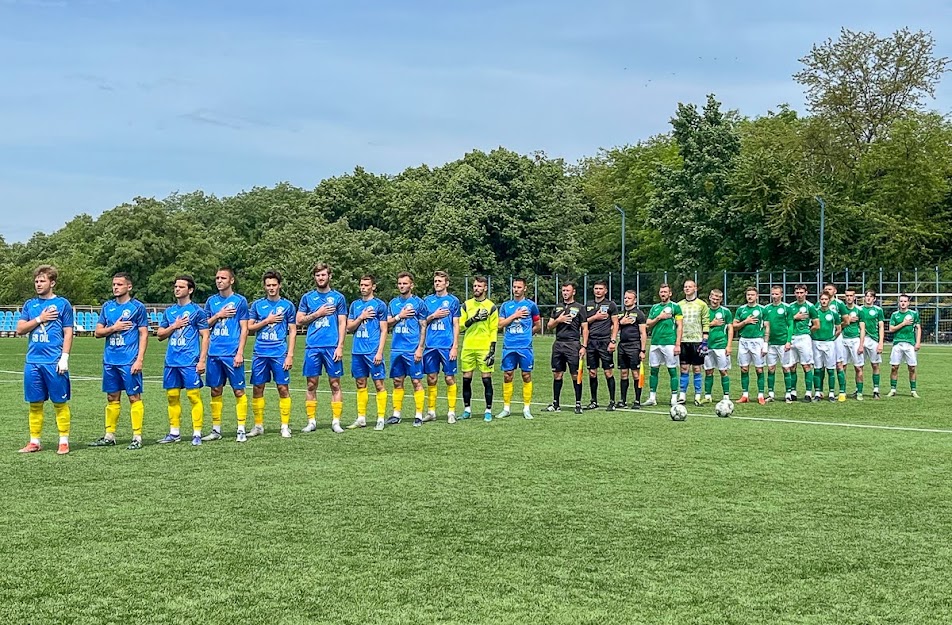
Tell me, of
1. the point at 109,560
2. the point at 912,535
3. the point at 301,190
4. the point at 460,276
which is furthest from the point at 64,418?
the point at 301,190

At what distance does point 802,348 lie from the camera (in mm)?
17359

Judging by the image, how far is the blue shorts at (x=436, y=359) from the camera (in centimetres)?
1370

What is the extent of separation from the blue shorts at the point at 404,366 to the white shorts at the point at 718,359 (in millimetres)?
5663

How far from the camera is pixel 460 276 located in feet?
187

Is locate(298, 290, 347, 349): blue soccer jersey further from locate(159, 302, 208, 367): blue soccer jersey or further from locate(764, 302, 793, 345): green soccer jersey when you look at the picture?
locate(764, 302, 793, 345): green soccer jersey

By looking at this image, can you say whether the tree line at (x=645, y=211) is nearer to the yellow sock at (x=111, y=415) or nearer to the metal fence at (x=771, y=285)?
the metal fence at (x=771, y=285)

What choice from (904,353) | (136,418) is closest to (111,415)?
(136,418)

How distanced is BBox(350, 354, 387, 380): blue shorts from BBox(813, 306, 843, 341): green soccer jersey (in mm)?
8246

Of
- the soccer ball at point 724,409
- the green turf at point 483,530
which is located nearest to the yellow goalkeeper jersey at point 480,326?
the green turf at point 483,530

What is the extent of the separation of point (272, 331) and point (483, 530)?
5.76 metres

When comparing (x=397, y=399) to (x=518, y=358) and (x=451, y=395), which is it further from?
(x=518, y=358)

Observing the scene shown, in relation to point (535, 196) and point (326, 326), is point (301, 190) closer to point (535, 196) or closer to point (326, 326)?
point (535, 196)

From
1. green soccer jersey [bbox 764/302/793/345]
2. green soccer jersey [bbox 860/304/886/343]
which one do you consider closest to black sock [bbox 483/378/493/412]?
green soccer jersey [bbox 764/302/793/345]

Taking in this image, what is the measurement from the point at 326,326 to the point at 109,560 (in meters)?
6.44
